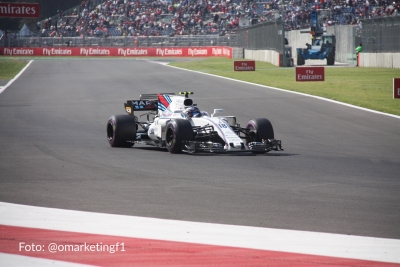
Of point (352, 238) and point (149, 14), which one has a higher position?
point (149, 14)

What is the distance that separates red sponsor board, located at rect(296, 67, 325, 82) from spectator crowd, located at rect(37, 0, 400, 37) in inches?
1131

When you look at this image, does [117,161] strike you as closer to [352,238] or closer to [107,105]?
[352,238]

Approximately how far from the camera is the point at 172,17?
70.2m

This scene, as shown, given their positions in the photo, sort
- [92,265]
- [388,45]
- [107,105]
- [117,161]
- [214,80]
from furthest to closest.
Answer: [388,45], [214,80], [107,105], [117,161], [92,265]

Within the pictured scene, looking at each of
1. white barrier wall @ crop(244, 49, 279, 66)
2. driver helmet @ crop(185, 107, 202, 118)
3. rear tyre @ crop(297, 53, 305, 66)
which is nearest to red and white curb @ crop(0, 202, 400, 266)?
driver helmet @ crop(185, 107, 202, 118)

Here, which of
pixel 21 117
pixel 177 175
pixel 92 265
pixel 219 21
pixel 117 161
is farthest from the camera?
pixel 219 21

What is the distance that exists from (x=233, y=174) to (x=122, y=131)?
3.53 metres

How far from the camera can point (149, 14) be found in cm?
7150

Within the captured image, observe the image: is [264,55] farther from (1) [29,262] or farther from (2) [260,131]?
(1) [29,262]

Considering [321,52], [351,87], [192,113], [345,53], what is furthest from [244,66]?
[192,113]

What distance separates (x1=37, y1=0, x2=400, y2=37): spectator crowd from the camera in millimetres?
60500

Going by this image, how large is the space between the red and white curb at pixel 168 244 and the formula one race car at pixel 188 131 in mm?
4384

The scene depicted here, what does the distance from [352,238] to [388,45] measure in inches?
1350

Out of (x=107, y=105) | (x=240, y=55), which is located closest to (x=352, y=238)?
(x=107, y=105)
